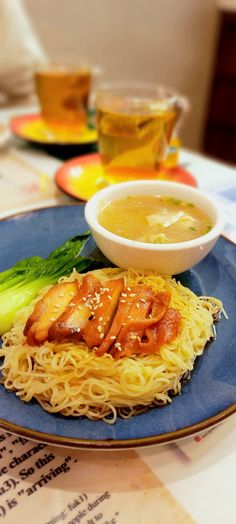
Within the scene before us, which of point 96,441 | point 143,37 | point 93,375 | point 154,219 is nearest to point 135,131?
point 154,219

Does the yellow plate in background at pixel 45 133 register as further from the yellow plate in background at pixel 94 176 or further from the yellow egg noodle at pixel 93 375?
the yellow egg noodle at pixel 93 375

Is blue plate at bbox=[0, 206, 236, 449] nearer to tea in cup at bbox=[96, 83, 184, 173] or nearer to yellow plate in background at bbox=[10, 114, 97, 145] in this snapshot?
tea in cup at bbox=[96, 83, 184, 173]

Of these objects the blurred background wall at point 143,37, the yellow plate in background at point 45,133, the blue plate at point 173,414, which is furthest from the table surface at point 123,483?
the blurred background wall at point 143,37

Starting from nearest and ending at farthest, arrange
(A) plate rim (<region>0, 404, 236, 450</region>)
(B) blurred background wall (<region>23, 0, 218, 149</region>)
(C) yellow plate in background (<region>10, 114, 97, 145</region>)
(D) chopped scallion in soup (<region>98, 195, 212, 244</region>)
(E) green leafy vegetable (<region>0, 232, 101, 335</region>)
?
(A) plate rim (<region>0, 404, 236, 450</region>), (E) green leafy vegetable (<region>0, 232, 101, 335</region>), (D) chopped scallion in soup (<region>98, 195, 212, 244</region>), (C) yellow plate in background (<region>10, 114, 97, 145</region>), (B) blurred background wall (<region>23, 0, 218, 149</region>)

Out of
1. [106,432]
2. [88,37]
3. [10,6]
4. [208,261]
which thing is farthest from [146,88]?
[88,37]

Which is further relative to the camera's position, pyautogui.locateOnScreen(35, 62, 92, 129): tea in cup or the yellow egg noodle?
pyautogui.locateOnScreen(35, 62, 92, 129): tea in cup

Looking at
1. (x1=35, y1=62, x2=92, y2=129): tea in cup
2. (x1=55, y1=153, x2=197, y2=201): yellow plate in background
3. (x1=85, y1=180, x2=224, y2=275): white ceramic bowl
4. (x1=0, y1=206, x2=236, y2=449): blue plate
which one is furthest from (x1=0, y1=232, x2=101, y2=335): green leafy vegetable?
(x1=35, y1=62, x2=92, y2=129): tea in cup
